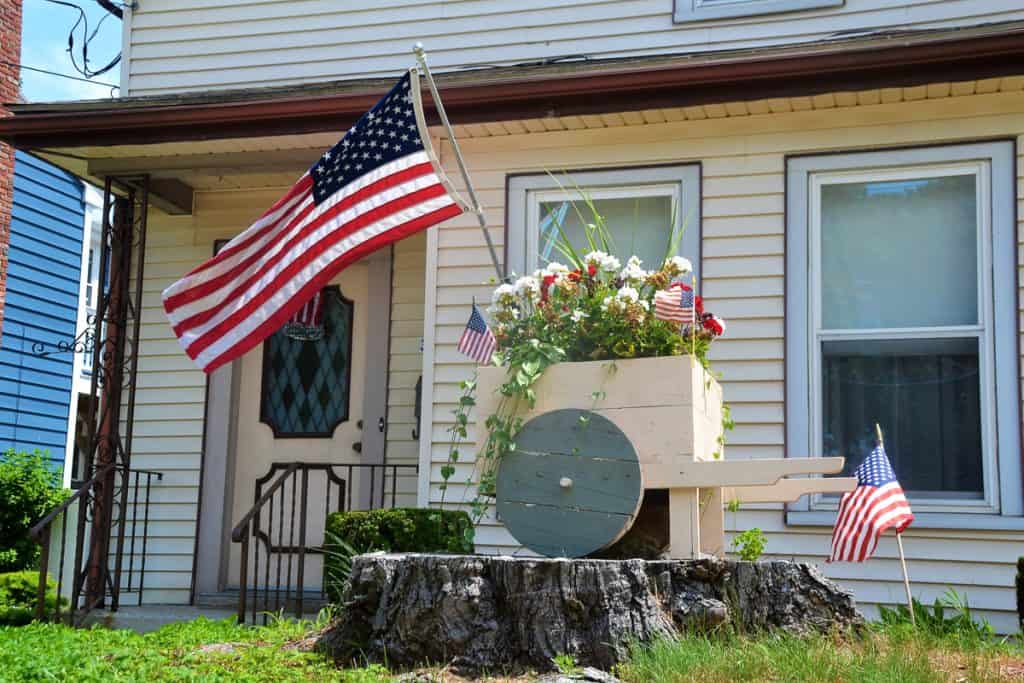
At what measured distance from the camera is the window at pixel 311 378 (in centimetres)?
848

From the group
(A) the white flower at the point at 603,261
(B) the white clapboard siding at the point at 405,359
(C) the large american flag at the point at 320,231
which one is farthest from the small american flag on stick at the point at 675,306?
(B) the white clapboard siding at the point at 405,359

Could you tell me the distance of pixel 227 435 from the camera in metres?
8.51

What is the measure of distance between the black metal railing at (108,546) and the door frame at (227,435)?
0.41m

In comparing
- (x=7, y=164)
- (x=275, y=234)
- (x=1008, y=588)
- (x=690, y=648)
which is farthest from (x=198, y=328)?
(x=7, y=164)

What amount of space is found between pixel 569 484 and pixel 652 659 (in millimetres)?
843

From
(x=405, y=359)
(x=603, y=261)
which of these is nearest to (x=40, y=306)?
(x=405, y=359)

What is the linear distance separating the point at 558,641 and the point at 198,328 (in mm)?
2393

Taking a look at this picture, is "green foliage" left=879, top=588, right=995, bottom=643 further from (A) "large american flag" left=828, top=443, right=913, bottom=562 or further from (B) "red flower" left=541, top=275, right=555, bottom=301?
(B) "red flower" left=541, top=275, right=555, bottom=301

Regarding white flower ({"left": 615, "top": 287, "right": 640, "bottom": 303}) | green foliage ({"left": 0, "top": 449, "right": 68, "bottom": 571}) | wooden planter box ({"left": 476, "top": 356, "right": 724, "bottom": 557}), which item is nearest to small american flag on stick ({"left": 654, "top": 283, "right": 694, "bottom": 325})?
white flower ({"left": 615, "top": 287, "right": 640, "bottom": 303})

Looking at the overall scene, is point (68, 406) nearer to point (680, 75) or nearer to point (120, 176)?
point (120, 176)

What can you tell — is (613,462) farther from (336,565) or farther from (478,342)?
(336,565)

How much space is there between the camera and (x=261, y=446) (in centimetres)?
859

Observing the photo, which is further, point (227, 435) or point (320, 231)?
point (227, 435)

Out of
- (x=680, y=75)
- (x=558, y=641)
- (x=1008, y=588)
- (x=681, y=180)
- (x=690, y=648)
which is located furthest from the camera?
(x=681, y=180)
